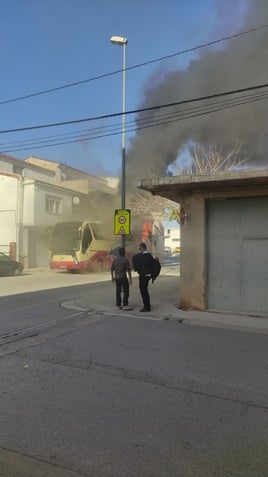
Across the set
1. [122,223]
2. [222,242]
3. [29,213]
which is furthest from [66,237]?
[222,242]

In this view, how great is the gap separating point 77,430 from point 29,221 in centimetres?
2591

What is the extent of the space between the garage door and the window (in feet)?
70.2

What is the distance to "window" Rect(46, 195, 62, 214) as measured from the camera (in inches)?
1204

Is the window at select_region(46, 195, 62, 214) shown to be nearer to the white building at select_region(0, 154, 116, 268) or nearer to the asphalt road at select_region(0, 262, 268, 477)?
the white building at select_region(0, 154, 116, 268)

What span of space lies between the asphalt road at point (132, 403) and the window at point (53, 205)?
76.2 feet

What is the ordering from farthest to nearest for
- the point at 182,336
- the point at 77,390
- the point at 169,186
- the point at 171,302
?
the point at 171,302, the point at 169,186, the point at 182,336, the point at 77,390

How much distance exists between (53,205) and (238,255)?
74.4 ft

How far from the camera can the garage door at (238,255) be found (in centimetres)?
980

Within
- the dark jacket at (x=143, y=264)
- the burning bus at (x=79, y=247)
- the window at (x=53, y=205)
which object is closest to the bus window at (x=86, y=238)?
the burning bus at (x=79, y=247)

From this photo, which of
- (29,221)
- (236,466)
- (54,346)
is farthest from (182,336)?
(29,221)

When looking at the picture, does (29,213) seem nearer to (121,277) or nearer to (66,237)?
(66,237)

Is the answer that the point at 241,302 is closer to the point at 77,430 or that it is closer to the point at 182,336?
the point at 182,336

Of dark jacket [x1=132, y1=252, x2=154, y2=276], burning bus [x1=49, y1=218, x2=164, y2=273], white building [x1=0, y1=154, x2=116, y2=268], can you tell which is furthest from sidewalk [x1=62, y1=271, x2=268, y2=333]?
white building [x1=0, y1=154, x2=116, y2=268]

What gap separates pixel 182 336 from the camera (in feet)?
24.7
